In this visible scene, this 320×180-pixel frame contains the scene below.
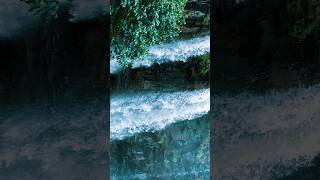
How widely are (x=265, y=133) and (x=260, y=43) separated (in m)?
0.67

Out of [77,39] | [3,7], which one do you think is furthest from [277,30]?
[3,7]

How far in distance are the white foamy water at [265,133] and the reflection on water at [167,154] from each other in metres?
0.11

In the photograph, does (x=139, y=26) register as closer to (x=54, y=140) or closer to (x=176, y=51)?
(x=176, y=51)

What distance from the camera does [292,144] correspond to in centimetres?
413

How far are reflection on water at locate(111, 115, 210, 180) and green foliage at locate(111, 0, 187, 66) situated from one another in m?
0.59

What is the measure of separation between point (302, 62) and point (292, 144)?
2.06 ft

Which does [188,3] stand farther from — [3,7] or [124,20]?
[3,7]

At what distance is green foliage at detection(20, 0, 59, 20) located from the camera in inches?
143

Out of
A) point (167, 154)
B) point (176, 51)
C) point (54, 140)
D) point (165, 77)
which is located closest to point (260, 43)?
point (176, 51)

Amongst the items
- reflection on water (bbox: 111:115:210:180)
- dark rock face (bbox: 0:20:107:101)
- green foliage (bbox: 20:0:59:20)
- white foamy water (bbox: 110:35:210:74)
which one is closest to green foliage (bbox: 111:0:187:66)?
white foamy water (bbox: 110:35:210:74)

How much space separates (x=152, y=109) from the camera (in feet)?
12.9

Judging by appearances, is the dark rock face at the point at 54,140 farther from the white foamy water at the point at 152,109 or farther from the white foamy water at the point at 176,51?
the white foamy water at the point at 176,51

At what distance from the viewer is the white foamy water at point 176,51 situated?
3.91 m

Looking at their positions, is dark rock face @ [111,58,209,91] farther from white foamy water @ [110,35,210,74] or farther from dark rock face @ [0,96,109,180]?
dark rock face @ [0,96,109,180]
